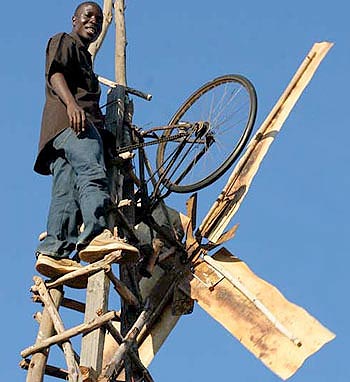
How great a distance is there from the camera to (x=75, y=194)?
8430 millimetres

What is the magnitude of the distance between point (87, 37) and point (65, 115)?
80cm

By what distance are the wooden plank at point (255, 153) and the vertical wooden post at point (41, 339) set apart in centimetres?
207

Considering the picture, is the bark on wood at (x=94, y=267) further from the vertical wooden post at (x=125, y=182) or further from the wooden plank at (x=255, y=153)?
the wooden plank at (x=255, y=153)

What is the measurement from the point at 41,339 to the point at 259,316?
6.55ft

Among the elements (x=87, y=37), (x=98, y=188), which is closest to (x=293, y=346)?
(x=98, y=188)

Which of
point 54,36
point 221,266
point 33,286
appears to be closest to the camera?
point 33,286

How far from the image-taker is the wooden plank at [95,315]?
740 centimetres

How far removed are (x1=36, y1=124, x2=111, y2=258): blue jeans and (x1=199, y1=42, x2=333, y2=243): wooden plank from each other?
67.1 inches

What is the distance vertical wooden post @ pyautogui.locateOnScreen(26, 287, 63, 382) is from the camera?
7.59 m

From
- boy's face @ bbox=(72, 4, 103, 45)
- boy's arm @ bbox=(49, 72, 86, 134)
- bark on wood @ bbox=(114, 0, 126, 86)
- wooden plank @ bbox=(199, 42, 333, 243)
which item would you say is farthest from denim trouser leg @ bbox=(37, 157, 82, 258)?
bark on wood @ bbox=(114, 0, 126, 86)

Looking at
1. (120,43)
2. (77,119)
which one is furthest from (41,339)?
(120,43)

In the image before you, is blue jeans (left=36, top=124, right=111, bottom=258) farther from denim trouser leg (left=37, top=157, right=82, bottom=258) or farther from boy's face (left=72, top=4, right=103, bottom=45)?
boy's face (left=72, top=4, right=103, bottom=45)

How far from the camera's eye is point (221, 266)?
959 cm

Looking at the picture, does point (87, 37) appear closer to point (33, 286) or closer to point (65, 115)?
point (65, 115)
